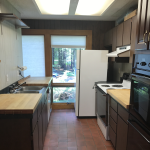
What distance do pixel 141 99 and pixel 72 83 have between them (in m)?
2.57

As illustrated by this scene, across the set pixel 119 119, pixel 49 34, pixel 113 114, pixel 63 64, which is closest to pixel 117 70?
pixel 63 64

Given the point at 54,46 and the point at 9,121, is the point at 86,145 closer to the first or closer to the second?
the point at 9,121

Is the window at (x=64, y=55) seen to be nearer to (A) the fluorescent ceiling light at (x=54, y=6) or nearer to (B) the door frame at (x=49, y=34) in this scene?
(B) the door frame at (x=49, y=34)

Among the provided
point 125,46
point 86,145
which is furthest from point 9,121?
point 125,46

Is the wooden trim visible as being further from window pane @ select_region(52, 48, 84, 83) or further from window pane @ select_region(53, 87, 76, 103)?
window pane @ select_region(52, 48, 84, 83)

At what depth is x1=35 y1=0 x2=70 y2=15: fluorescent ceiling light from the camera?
2485 mm

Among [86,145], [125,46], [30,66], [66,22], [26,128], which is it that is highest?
[66,22]

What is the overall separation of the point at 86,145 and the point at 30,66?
2370 millimetres

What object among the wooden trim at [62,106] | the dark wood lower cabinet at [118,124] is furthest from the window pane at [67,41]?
the dark wood lower cabinet at [118,124]

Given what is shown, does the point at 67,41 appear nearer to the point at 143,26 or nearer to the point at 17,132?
the point at 143,26

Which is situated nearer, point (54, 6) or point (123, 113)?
point (123, 113)

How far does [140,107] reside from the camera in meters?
1.35

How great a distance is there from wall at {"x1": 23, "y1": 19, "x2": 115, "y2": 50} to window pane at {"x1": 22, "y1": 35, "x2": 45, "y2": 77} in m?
0.32

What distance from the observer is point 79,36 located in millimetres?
3555
